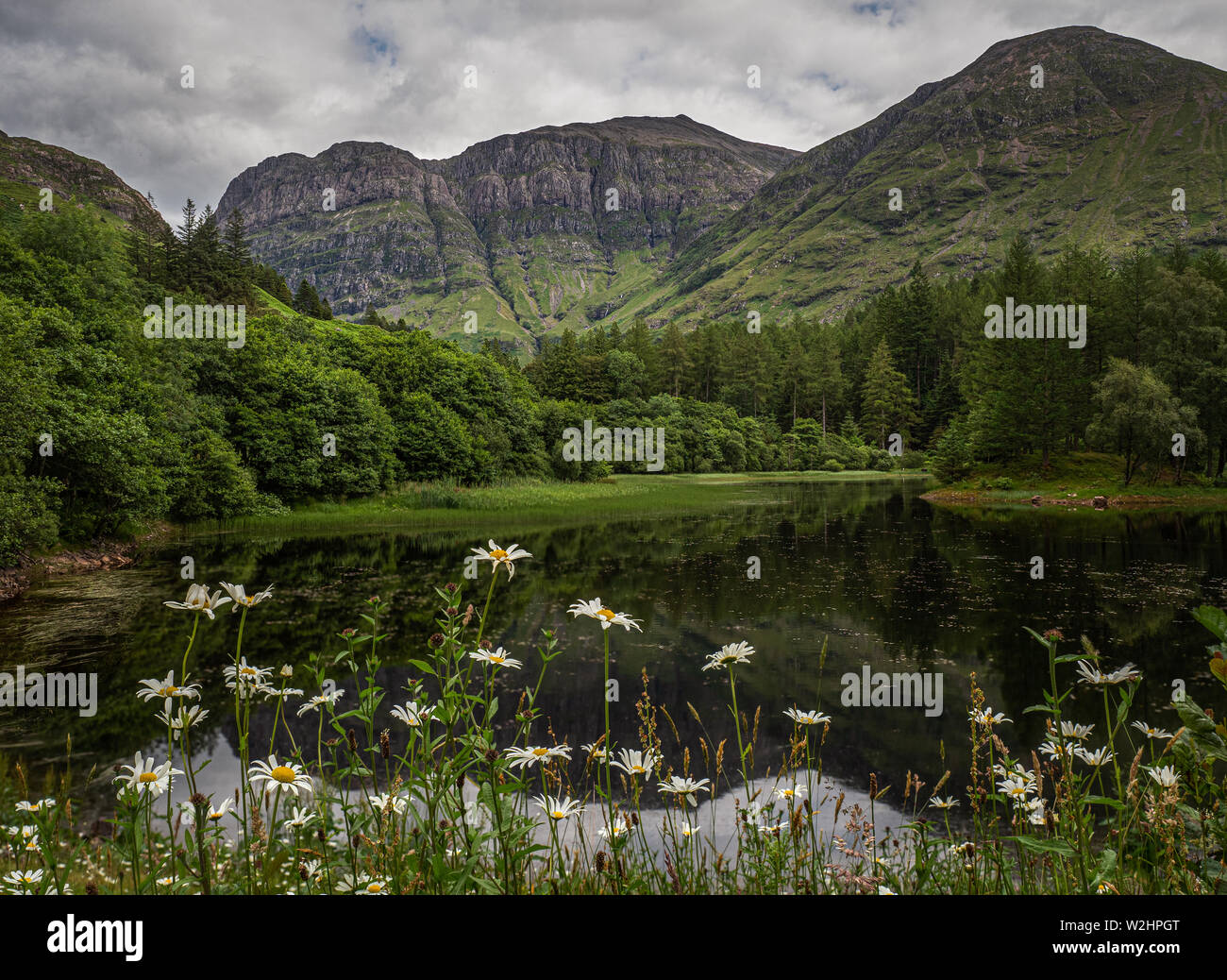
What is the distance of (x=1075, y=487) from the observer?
45.5 m

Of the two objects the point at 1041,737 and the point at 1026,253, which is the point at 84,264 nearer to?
the point at 1041,737

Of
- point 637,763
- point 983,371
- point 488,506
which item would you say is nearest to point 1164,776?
point 637,763

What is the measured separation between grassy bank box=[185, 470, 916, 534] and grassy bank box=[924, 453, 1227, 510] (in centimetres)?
1627

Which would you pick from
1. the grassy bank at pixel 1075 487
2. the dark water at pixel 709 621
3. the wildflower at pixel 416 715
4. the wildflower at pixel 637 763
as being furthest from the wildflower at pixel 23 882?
the grassy bank at pixel 1075 487

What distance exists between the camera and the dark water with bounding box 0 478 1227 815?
833 centimetres

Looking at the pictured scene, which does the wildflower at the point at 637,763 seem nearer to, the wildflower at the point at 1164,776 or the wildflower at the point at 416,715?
the wildflower at the point at 416,715

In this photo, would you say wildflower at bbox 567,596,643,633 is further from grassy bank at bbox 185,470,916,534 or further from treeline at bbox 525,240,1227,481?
treeline at bbox 525,240,1227,481

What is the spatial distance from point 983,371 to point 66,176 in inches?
6115

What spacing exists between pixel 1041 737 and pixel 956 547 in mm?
18754

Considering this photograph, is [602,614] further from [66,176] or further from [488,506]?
[66,176]

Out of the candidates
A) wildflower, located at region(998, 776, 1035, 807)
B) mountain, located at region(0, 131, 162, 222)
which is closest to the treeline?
wildflower, located at region(998, 776, 1035, 807)

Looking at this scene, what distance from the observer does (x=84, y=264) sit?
32.4 m

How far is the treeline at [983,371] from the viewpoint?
4244 cm

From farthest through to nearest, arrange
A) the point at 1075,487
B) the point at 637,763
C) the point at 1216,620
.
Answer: the point at 1075,487
the point at 637,763
the point at 1216,620
